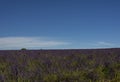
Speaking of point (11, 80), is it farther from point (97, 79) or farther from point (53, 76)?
point (97, 79)

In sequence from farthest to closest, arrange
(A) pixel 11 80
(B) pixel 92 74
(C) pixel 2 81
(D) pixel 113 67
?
(D) pixel 113 67 < (B) pixel 92 74 < (A) pixel 11 80 < (C) pixel 2 81

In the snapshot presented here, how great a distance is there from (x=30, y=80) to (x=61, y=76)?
73 cm

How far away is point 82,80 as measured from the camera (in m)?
5.16

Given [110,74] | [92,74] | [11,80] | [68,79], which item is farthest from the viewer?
[110,74]

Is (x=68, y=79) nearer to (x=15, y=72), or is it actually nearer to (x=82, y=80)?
(x=82, y=80)

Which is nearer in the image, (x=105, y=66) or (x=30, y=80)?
(x=30, y=80)

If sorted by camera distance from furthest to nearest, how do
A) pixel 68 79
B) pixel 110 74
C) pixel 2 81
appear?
pixel 110 74
pixel 68 79
pixel 2 81

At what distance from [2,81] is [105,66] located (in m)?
3.94

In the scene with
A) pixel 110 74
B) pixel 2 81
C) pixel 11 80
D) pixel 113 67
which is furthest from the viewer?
pixel 113 67

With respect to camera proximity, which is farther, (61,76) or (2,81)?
(61,76)

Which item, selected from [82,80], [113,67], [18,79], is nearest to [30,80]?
[18,79]

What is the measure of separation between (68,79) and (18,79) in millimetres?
1040

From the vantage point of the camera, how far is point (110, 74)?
6527 millimetres

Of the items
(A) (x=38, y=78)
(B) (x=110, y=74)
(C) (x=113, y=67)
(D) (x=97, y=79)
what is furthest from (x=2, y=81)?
(C) (x=113, y=67)
